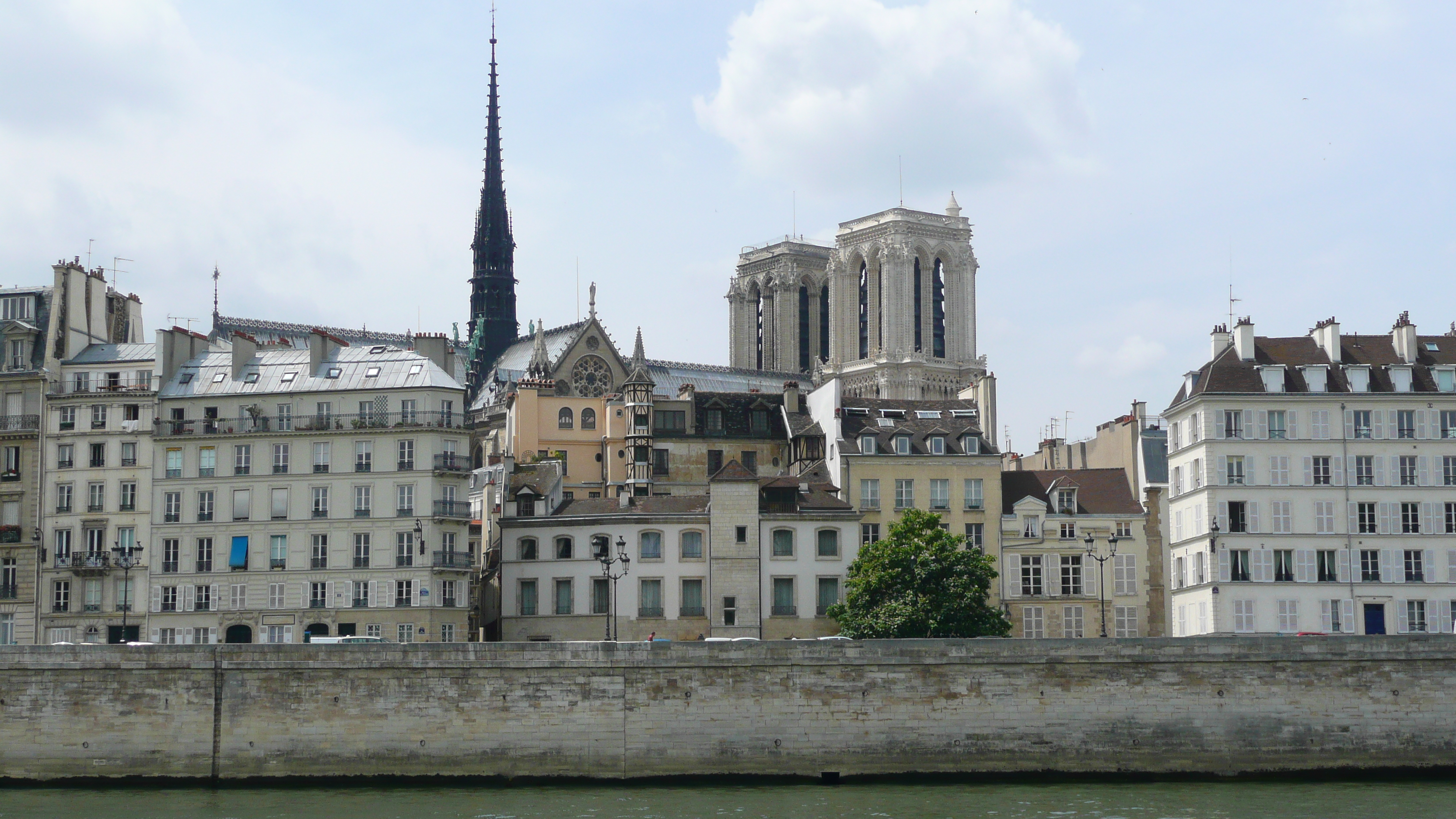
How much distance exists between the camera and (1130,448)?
7612cm

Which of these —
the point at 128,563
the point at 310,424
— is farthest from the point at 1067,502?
the point at 128,563

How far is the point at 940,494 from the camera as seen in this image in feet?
232

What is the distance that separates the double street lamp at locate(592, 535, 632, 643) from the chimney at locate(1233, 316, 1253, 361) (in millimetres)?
22968

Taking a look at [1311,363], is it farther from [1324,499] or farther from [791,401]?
[791,401]

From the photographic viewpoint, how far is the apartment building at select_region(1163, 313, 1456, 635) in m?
63.8

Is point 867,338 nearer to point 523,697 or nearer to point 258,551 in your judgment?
point 258,551

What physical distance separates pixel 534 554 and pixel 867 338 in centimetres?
8239

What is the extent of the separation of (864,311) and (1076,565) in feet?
263

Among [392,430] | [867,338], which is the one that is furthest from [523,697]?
[867,338]

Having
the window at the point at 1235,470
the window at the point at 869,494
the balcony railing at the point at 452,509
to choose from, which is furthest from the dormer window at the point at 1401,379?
the balcony railing at the point at 452,509

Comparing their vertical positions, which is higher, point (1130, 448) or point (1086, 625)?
point (1130, 448)

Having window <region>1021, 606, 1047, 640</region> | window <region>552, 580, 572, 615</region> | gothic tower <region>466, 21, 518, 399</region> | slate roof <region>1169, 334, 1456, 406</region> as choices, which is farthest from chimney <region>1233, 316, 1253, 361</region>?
gothic tower <region>466, 21, 518, 399</region>

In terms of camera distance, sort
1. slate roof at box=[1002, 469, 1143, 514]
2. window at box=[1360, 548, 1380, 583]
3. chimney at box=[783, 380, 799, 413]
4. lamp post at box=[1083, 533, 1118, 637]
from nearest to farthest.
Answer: window at box=[1360, 548, 1380, 583] → lamp post at box=[1083, 533, 1118, 637] → slate roof at box=[1002, 469, 1143, 514] → chimney at box=[783, 380, 799, 413]

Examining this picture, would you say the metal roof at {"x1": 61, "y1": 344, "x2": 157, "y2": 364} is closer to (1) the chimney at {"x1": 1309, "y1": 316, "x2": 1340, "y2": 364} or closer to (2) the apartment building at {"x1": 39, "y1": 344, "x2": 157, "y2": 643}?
(2) the apartment building at {"x1": 39, "y1": 344, "x2": 157, "y2": 643}
